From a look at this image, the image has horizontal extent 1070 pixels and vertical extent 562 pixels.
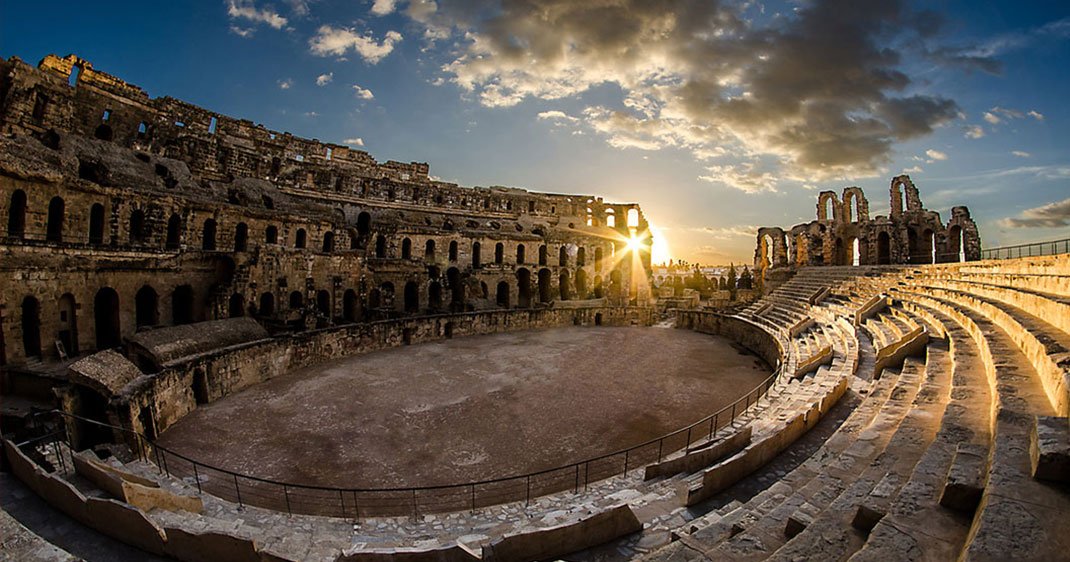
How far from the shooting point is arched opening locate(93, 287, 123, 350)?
15.5 metres

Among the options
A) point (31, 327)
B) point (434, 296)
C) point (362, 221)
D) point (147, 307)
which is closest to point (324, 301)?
point (147, 307)

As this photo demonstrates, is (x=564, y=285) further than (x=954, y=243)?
Yes

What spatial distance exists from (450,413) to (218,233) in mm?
16686

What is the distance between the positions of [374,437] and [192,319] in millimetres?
13368

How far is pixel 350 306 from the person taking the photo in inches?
964

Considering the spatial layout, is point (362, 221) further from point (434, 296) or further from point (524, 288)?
point (524, 288)

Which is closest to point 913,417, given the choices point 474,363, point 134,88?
point 474,363

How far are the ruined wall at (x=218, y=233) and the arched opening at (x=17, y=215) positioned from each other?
0.18 feet

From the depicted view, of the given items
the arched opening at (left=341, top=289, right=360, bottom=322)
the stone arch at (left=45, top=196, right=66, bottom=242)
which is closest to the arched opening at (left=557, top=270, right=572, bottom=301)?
the arched opening at (left=341, top=289, right=360, bottom=322)

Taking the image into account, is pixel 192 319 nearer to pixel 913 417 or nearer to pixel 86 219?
pixel 86 219

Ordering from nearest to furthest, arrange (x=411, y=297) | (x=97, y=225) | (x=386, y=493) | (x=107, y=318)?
(x=386, y=493) < (x=107, y=318) < (x=97, y=225) < (x=411, y=297)

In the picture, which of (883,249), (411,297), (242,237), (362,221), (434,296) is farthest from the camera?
(362,221)

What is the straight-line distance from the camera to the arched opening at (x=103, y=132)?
74.9 feet

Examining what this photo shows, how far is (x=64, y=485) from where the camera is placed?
545cm
